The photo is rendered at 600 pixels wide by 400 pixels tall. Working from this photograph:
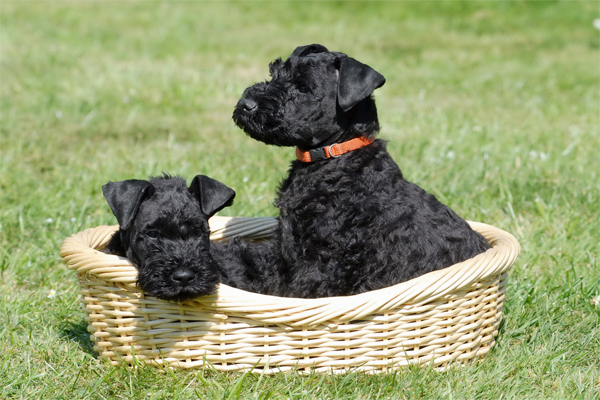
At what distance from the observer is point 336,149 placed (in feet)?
13.1

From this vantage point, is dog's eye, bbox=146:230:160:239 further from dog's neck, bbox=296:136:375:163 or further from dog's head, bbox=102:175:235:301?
dog's neck, bbox=296:136:375:163

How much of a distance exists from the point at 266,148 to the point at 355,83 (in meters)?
3.63

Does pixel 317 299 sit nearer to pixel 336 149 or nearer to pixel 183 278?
pixel 183 278

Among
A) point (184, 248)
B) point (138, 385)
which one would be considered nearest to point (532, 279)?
point (184, 248)

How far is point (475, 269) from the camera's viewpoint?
11.7 feet

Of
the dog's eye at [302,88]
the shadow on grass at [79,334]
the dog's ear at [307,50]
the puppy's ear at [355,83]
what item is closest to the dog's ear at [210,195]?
the dog's eye at [302,88]

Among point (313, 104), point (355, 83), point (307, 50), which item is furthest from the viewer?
point (307, 50)

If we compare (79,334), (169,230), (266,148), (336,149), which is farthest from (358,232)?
(266,148)

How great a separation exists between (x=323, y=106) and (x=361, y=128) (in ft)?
0.91

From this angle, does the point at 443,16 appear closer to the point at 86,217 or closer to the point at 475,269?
the point at 86,217

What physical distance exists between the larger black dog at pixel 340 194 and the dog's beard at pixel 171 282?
68 centimetres

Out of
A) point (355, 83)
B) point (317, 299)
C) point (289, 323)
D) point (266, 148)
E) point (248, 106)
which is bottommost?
point (266, 148)

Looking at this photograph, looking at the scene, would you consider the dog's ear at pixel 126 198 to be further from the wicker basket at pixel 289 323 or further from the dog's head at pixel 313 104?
the dog's head at pixel 313 104

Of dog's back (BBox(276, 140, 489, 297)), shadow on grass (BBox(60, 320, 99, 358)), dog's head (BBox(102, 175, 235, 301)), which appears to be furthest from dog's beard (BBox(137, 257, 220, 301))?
shadow on grass (BBox(60, 320, 99, 358))
